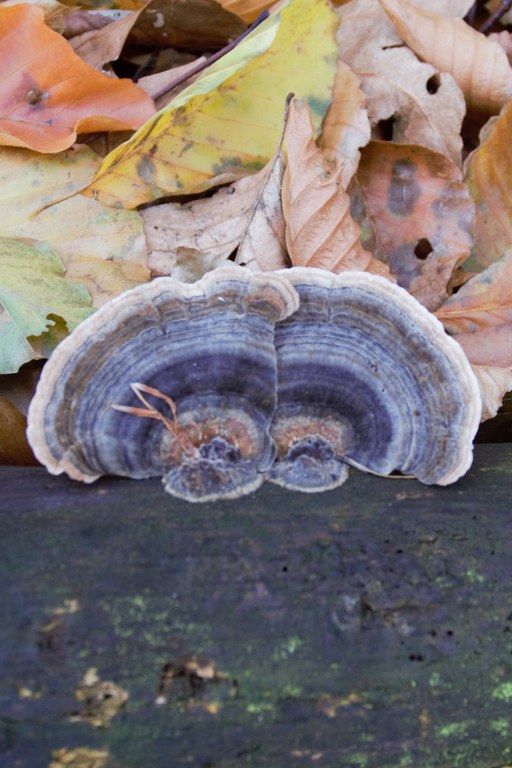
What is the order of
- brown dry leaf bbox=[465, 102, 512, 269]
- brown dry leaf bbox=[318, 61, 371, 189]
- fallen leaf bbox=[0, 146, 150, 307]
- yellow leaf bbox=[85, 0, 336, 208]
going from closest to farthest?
1. fallen leaf bbox=[0, 146, 150, 307]
2. yellow leaf bbox=[85, 0, 336, 208]
3. brown dry leaf bbox=[318, 61, 371, 189]
4. brown dry leaf bbox=[465, 102, 512, 269]

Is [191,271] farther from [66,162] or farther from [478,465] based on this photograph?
[478,465]

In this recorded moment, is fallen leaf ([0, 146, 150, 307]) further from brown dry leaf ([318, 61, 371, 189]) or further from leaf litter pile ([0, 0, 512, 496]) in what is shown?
brown dry leaf ([318, 61, 371, 189])

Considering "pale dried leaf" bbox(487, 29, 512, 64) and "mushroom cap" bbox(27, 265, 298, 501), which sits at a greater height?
"pale dried leaf" bbox(487, 29, 512, 64)

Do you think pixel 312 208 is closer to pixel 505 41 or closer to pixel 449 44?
pixel 449 44

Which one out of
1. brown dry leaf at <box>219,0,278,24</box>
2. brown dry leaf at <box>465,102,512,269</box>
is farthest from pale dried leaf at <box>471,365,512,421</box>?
brown dry leaf at <box>219,0,278,24</box>

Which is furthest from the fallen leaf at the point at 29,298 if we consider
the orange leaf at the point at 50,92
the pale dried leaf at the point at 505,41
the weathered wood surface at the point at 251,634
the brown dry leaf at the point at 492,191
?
the pale dried leaf at the point at 505,41

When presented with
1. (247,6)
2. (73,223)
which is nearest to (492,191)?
(247,6)
